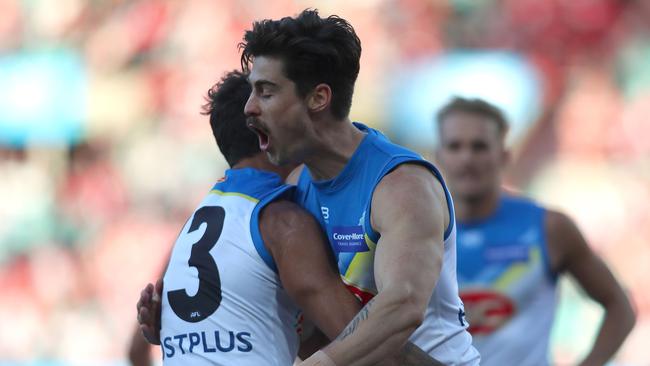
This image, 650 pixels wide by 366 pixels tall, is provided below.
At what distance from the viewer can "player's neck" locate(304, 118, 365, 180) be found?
3697mm

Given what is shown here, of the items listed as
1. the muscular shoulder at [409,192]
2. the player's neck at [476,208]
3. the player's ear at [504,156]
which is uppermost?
the muscular shoulder at [409,192]

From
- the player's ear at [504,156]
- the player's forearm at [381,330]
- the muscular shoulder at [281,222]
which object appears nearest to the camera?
the player's forearm at [381,330]

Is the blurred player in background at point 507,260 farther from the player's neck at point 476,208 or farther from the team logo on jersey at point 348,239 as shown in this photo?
the team logo on jersey at point 348,239

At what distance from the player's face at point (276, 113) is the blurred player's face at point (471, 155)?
178cm

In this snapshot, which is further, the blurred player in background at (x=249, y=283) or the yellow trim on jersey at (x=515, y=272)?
the yellow trim on jersey at (x=515, y=272)

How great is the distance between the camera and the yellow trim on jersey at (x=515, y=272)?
5171 mm

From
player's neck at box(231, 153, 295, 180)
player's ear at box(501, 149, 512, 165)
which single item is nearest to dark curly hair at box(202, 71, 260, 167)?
player's neck at box(231, 153, 295, 180)

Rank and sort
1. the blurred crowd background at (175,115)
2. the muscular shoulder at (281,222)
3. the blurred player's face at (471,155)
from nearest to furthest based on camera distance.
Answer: the muscular shoulder at (281,222) < the blurred player's face at (471,155) < the blurred crowd background at (175,115)

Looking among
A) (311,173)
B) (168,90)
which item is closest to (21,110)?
(168,90)

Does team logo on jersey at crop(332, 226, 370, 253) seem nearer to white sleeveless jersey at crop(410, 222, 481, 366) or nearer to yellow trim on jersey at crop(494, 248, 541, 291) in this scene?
white sleeveless jersey at crop(410, 222, 481, 366)

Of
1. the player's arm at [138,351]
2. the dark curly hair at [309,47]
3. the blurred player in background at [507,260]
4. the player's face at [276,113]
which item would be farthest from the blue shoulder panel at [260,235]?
the blurred player in background at [507,260]

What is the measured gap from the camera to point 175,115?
1108 centimetres

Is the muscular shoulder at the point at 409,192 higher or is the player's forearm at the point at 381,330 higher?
the muscular shoulder at the point at 409,192

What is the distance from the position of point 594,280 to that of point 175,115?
6595mm
